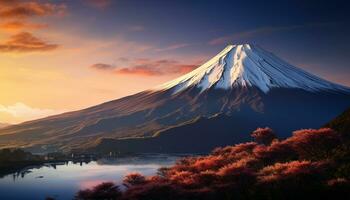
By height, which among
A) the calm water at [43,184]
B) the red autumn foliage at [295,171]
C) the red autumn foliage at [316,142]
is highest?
the red autumn foliage at [316,142]

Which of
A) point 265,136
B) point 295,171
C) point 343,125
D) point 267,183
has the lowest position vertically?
point 267,183


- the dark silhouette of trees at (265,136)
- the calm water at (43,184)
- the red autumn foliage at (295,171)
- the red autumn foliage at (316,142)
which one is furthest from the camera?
the calm water at (43,184)

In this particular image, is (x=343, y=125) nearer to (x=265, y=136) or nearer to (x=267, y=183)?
(x=265, y=136)

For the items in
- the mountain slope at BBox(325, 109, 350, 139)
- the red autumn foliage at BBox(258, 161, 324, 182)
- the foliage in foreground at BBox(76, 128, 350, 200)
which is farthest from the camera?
the mountain slope at BBox(325, 109, 350, 139)

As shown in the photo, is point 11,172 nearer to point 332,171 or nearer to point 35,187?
point 35,187

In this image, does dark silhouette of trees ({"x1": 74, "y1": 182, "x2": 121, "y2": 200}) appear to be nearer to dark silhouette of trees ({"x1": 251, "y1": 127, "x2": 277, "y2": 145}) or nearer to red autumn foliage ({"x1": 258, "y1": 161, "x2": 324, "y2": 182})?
red autumn foliage ({"x1": 258, "y1": 161, "x2": 324, "y2": 182})

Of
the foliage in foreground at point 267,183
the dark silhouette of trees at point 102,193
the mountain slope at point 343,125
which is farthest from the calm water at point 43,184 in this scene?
the mountain slope at point 343,125

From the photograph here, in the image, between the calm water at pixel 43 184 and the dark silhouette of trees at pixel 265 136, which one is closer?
the dark silhouette of trees at pixel 265 136

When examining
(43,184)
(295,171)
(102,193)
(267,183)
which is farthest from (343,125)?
(43,184)

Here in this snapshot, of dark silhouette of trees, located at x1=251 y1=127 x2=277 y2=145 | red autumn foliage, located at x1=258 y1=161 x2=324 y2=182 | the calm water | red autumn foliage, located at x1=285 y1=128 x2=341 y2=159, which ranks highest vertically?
dark silhouette of trees, located at x1=251 y1=127 x2=277 y2=145

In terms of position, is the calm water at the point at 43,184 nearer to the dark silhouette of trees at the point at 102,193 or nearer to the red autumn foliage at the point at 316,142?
the dark silhouette of trees at the point at 102,193

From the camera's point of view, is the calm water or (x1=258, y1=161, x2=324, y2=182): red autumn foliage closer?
(x1=258, y1=161, x2=324, y2=182): red autumn foliage

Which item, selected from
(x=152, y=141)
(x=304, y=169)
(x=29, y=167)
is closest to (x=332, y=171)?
(x=304, y=169)

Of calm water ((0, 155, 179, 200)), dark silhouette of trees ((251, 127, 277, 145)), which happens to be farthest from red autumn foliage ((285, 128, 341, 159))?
calm water ((0, 155, 179, 200))
